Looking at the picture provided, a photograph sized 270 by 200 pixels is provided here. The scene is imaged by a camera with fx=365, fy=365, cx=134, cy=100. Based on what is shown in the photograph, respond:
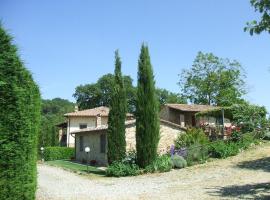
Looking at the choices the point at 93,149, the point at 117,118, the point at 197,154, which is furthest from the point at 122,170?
the point at 93,149

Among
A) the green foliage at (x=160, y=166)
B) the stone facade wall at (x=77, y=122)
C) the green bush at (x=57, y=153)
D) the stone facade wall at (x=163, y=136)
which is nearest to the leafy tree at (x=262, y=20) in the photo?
the green foliage at (x=160, y=166)

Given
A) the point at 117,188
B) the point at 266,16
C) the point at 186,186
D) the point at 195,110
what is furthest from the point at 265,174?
the point at 195,110

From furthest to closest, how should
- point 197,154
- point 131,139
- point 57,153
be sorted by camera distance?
point 57,153
point 131,139
point 197,154

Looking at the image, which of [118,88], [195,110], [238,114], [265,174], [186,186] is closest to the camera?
[238,114]

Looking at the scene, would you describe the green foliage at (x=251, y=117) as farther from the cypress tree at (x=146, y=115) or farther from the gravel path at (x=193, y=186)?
the cypress tree at (x=146, y=115)

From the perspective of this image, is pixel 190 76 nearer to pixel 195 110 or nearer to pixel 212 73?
pixel 212 73

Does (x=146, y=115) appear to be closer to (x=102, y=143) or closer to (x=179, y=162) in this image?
(x=179, y=162)

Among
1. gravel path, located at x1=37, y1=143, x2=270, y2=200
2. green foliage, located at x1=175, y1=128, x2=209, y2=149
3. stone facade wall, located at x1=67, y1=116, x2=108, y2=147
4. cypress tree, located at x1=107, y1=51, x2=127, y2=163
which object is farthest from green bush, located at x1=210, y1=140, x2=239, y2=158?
stone facade wall, located at x1=67, y1=116, x2=108, y2=147

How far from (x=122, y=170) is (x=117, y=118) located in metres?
4.10

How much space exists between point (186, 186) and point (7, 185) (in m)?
9.73

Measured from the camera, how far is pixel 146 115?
23.8 m

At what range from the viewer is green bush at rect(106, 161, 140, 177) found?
22.0 meters

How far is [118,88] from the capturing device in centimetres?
2514

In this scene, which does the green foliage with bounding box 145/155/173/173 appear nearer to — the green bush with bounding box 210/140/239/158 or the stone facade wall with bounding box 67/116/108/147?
the green bush with bounding box 210/140/239/158
